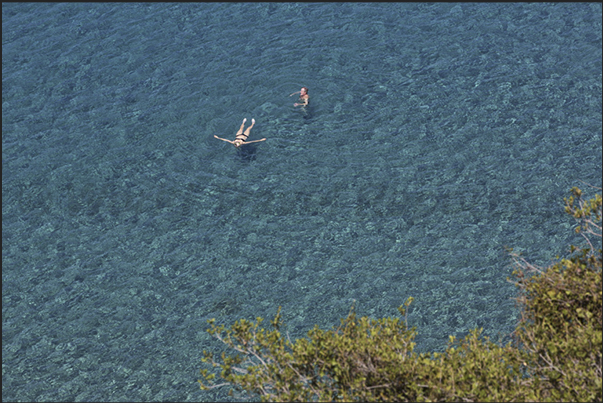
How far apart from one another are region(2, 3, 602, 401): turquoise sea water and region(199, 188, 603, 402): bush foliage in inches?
276

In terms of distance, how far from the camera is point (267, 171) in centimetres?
2884

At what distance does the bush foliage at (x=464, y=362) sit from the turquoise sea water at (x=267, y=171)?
7.02 meters

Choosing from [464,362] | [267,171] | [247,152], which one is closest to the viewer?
[464,362]

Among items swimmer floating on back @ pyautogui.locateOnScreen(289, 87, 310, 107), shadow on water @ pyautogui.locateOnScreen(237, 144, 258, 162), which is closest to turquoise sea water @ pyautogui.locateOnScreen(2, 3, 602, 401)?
shadow on water @ pyautogui.locateOnScreen(237, 144, 258, 162)

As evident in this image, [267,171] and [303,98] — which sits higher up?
[303,98]

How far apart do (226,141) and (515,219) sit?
1335 centimetres

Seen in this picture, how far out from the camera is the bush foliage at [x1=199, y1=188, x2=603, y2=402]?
1340cm

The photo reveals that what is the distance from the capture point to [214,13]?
39781 mm

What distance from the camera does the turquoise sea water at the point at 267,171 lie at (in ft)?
75.0

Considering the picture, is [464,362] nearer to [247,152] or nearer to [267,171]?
[267,171]

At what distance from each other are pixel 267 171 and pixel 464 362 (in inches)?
640

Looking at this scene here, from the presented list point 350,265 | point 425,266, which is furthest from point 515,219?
point 350,265

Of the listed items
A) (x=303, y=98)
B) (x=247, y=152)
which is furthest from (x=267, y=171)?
(x=303, y=98)

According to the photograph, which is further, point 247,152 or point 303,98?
point 303,98
